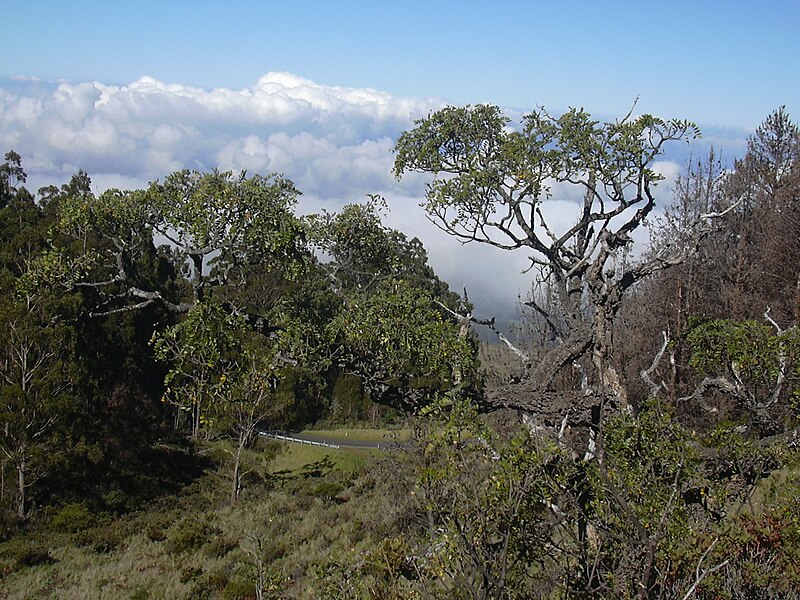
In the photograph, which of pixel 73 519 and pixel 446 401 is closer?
pixel 446 401

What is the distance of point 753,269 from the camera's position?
966 inches

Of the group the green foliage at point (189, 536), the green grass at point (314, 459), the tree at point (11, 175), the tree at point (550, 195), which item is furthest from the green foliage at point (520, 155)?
the tree at point (11, 175)

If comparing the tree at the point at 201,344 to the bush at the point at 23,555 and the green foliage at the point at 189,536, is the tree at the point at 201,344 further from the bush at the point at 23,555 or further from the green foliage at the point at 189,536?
the bush at the point at 23,555

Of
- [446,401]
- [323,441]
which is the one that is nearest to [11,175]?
[323,441]

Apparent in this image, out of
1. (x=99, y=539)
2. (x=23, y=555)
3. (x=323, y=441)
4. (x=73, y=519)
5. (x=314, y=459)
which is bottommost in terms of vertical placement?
(x=323, y=441)

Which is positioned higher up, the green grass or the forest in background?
the forest in background

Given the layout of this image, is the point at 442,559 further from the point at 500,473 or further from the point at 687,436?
the point at 687,436

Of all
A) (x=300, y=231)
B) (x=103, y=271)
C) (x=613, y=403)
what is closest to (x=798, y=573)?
(x=613, y=403)

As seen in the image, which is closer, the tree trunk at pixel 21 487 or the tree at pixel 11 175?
the tree trunk at pixel 21 487

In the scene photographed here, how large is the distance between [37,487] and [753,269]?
27285 mm

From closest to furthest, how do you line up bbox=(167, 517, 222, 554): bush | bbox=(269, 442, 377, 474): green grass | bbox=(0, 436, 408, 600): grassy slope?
bbox=(0, 436, 408, 600): grassy slope → bbox=(167, 517, 222, 554): bush → bbox=(269, 442, 377, 474): green grass

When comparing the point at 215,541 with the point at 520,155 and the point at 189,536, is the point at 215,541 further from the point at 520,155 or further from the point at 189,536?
the point at 520,155

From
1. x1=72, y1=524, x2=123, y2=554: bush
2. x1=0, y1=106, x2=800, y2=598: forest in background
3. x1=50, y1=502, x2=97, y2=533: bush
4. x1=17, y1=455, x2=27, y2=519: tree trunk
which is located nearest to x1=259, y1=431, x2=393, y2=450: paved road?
x1=0, y1=106, x2=800, y2=598: forest in background

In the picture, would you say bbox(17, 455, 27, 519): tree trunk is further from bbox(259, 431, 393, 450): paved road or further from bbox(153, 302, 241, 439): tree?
bbox(153, 302, 241, 439): tree
